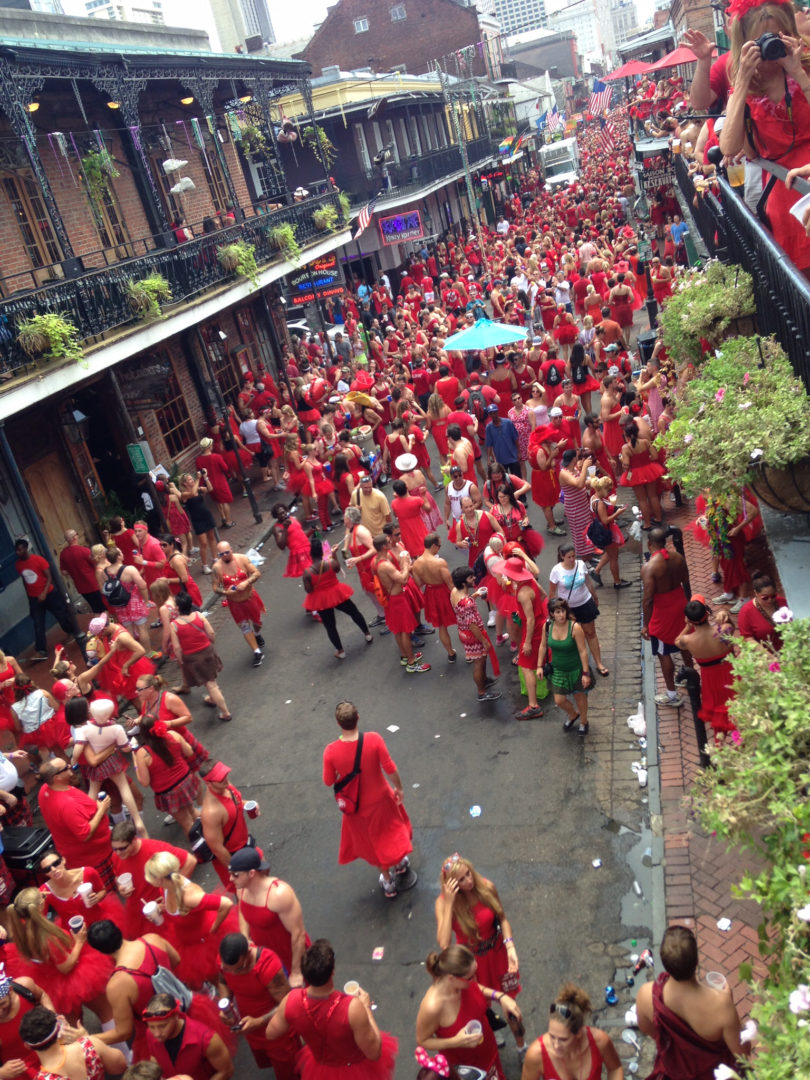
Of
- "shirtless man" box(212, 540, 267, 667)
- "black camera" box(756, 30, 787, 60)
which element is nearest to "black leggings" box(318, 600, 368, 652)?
"shirtless man" box(212, 540, 267, 667)

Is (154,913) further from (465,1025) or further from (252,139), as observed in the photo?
(252,139)

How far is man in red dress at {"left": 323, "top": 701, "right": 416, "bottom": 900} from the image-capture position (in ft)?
20.7

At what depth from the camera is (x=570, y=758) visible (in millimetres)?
7754

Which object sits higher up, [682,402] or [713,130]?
[713,130]

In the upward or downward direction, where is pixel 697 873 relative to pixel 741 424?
downward

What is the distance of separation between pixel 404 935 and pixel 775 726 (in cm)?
384

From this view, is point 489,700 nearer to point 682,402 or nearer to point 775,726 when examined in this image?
point 682,402

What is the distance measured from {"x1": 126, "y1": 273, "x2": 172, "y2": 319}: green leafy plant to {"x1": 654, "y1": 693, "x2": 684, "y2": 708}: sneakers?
31.6 feet

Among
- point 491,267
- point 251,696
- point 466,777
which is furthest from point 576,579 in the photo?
point 491,267

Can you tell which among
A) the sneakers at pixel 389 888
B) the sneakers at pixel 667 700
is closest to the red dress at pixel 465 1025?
the sneakers at pixel 389 888

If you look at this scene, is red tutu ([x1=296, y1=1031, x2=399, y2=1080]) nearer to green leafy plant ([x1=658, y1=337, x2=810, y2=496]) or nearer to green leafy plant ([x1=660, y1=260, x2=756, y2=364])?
green leafy plant ([x1=658, y1=337, x2=810, y2=496])

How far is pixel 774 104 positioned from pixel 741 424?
196 centimetres

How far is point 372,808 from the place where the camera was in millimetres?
6445

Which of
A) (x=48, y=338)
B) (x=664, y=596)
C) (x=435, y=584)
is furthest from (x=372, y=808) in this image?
(x=48, y=338)
